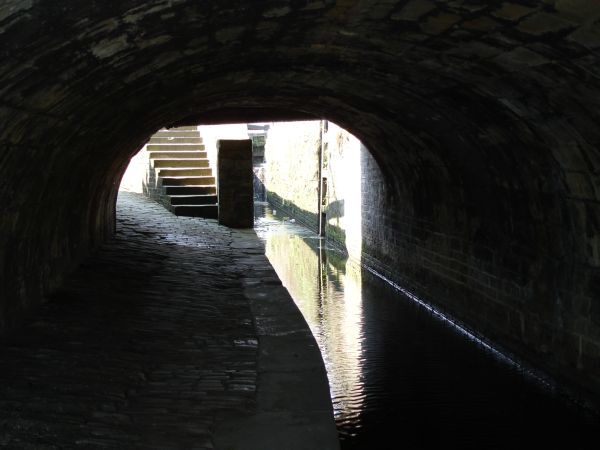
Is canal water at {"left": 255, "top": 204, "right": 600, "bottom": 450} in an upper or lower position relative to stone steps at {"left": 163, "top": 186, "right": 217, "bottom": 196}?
lower

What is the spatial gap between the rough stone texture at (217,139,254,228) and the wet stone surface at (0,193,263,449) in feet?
17.4

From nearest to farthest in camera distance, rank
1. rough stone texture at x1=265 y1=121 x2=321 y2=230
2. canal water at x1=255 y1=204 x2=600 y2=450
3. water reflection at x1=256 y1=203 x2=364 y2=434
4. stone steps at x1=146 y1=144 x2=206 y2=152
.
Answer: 1. canal water at x1=255 y1=204 x2=600 y2=450
2. water reflection at x1=256 y1=203 x2=364 y2=434
3. stone steps at x1=146 y1=144 x2=206 y2=152
4. rough stone texture at x1=265 y1=121 x2=321 y2=230

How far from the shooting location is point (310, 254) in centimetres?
1716

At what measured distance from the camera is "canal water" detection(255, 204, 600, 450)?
20.0 feet

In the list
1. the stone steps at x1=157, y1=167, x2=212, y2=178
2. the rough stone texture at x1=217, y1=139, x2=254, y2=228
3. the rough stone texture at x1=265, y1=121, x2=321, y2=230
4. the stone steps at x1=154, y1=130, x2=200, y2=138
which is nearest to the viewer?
the rough stone texture at x1=217, y1=139, x2=254, y2=228

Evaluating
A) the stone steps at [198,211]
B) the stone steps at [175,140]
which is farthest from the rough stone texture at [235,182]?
the stone steps at [175,140]

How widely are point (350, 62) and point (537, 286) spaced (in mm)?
3415

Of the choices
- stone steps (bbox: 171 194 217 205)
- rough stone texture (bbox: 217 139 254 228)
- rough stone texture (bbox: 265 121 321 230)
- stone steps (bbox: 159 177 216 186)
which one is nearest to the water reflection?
rough stone texture (bbox: 217 139 254 228)

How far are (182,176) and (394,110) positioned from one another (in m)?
8.24

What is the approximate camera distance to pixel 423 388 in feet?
24.0

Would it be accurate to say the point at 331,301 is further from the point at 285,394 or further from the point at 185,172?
the point at 285,394

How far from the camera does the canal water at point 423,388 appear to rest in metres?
6.10

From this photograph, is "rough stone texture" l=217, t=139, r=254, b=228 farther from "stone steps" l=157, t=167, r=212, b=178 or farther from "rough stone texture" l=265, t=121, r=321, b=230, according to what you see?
"rough stone texture" l=265, t=121, r=321, b=230

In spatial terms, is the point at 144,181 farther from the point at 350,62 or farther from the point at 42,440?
the point at 42,440
